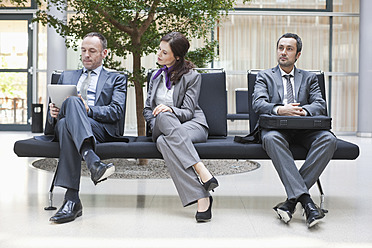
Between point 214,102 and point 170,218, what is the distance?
49.3 inches

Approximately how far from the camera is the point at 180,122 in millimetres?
3217

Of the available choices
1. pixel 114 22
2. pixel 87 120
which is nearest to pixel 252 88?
pixel 87 120

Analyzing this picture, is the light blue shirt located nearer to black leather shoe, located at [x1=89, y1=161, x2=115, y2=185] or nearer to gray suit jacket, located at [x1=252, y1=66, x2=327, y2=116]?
black leather shoe, located at [x1=89, y1=161, x2=115, y2=185]

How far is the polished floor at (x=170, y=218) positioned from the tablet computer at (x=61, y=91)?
0.78m

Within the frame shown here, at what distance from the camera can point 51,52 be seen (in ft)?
33.1

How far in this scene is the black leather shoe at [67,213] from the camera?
275 cm

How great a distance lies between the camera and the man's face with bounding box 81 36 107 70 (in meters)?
3.38

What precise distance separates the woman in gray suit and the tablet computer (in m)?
0.57

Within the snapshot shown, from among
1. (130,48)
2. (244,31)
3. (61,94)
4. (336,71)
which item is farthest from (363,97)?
(61,94)

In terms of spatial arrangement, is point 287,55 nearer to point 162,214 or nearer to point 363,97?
point 162,214

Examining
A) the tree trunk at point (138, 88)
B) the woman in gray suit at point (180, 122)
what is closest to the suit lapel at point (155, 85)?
the woman in gray suit at point (180, 122)

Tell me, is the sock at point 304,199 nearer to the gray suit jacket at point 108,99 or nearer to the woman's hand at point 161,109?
the woman's hand at point 161,109

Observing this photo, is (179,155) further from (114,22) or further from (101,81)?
(114,22)

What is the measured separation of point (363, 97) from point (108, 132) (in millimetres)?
8039
